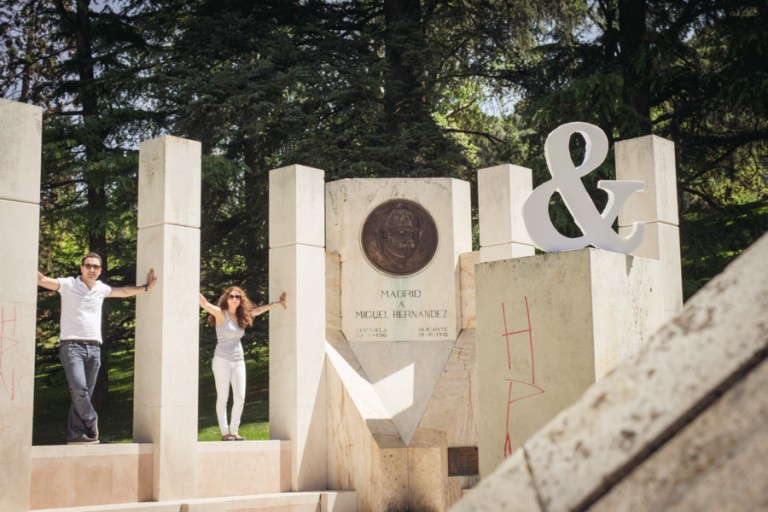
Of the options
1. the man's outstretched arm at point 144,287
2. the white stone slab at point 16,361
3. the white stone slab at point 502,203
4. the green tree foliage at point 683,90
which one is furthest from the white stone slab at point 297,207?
the green tree foliage at point 683,90

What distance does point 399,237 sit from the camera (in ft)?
43.9

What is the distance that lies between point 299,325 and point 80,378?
3163mm

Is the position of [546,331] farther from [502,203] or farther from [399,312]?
[502,203]

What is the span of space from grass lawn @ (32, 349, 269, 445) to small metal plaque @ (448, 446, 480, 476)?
593 centimetres

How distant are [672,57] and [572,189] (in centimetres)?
1320

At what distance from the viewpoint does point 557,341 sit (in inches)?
261

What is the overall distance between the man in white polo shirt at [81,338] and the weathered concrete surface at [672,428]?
7.93 meters

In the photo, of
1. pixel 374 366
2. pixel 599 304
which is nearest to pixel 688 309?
pixel 599 304

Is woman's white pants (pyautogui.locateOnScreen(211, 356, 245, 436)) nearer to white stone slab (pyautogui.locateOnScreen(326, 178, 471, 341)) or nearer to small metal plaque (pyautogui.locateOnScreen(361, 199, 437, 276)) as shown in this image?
white stone slab (pyautogui.locateOnScreen(326, 178, 471, 341))

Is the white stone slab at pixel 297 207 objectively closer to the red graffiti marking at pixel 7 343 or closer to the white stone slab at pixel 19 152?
the white stone slab at pixel 19 152

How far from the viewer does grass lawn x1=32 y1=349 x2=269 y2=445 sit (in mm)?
17516

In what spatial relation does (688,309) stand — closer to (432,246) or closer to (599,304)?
(599,304)

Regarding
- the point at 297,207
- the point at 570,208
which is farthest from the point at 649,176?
the point at 570,208

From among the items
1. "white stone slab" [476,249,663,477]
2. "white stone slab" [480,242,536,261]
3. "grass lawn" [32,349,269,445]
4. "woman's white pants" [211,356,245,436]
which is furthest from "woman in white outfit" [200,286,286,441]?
"grass lawn" [32,349,269,445]
